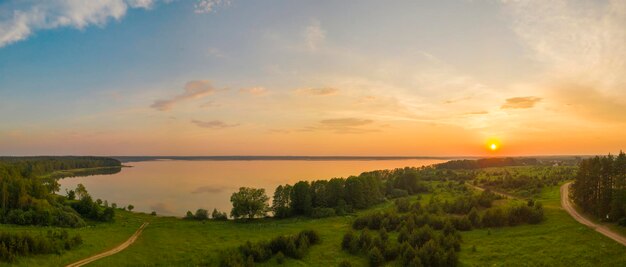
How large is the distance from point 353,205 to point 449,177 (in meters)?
76.7

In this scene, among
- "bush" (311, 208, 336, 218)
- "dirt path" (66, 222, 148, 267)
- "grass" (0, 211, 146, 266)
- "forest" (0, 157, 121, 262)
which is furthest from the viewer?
"bush" (311, 208, 336, 218)

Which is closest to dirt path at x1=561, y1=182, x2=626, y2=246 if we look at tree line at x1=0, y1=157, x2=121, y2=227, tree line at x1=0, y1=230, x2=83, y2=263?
tree line at x1=0, y1=230, x2=83, y2=263

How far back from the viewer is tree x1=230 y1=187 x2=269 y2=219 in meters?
83.9

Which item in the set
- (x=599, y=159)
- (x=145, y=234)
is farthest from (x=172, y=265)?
(x=599, y=159)

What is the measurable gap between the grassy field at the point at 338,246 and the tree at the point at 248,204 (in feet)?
49.9

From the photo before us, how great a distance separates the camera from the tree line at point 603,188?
48884 mm

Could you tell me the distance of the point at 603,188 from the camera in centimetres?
5528

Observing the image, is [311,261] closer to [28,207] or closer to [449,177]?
[28,207]

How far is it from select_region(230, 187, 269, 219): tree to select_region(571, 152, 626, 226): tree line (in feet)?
215

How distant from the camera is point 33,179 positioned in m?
81.9

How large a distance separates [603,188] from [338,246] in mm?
43824

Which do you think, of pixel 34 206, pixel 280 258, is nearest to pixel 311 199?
pixel 280 258

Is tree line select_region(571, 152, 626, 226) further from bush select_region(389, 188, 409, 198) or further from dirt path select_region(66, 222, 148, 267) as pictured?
dirt path select_region(66, 222, 148, 267)

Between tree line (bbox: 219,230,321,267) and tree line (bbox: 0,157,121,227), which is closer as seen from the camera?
tree line (bbox: 219,230,321,267)
